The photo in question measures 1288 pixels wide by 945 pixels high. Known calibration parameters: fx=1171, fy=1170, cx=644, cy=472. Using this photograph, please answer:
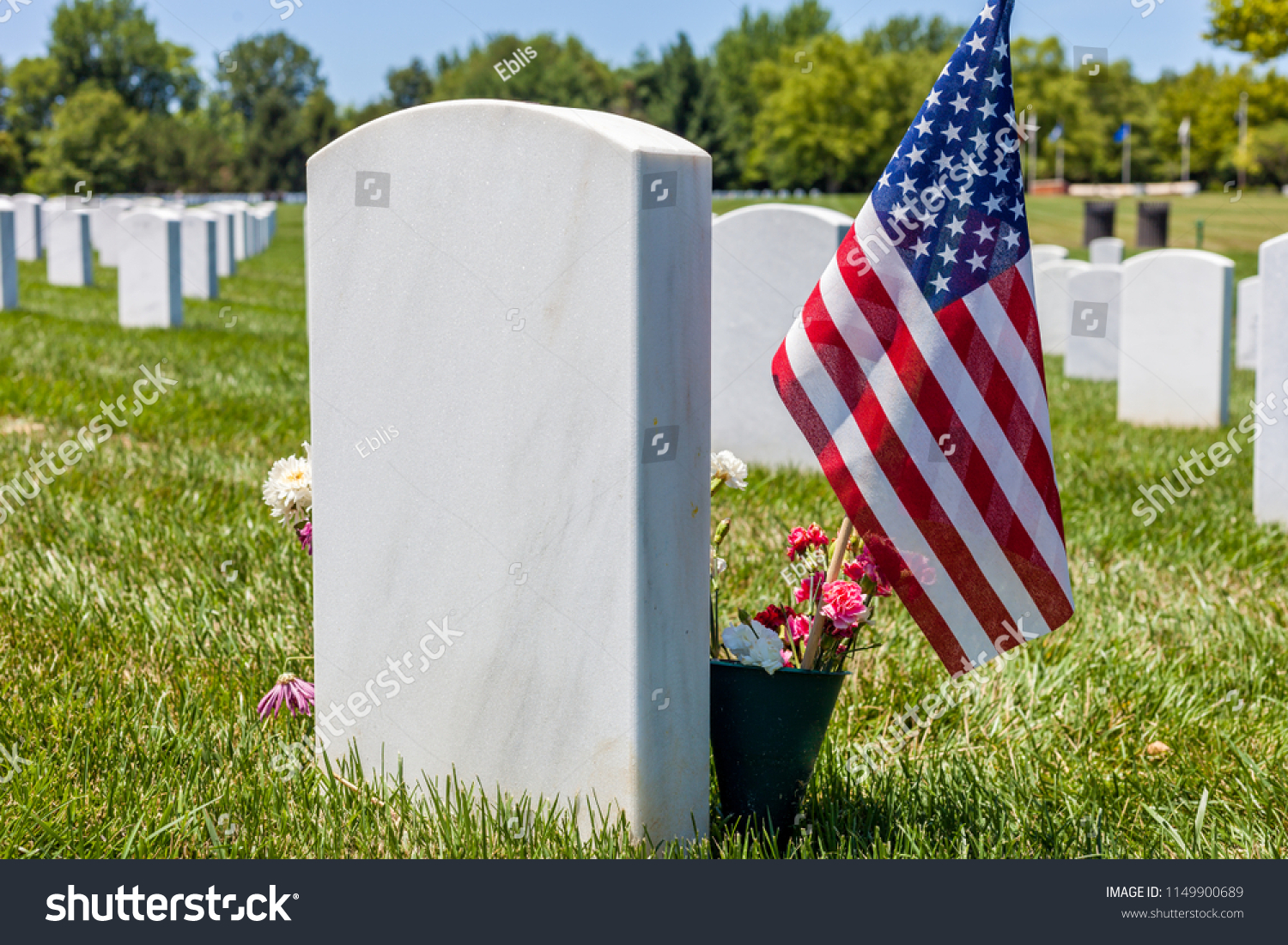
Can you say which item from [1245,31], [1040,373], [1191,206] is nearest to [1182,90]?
[1191,206]

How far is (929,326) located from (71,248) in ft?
51.9

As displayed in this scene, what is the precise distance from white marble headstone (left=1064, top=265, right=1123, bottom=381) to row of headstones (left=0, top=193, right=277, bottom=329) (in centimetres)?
860

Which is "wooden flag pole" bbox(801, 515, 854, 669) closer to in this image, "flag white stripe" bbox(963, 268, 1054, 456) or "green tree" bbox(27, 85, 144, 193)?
"flag white stripe" bbox(963, 268, 1054, 456)

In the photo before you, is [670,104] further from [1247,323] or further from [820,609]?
[820,609]

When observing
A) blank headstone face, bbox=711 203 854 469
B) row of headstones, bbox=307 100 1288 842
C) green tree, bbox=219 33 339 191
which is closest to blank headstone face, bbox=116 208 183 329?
blank headstone face, bbox=711 203 854 469

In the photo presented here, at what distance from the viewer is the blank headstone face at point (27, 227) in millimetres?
20453

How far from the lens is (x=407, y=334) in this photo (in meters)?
2.25

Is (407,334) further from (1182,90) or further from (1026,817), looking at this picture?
(1182,90)

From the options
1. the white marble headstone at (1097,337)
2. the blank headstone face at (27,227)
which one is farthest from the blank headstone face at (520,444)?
the blank headstone face at (27,227)

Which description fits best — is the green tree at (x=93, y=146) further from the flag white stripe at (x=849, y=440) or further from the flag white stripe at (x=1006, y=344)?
the flag white stripe at (x=1006, y=344)

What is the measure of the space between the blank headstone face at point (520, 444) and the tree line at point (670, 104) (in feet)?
134

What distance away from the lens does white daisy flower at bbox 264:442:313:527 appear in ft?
8.84

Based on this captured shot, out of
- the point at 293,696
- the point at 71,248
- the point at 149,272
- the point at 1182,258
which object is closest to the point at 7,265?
the point at 149,272

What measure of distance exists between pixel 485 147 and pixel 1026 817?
1697 mm
